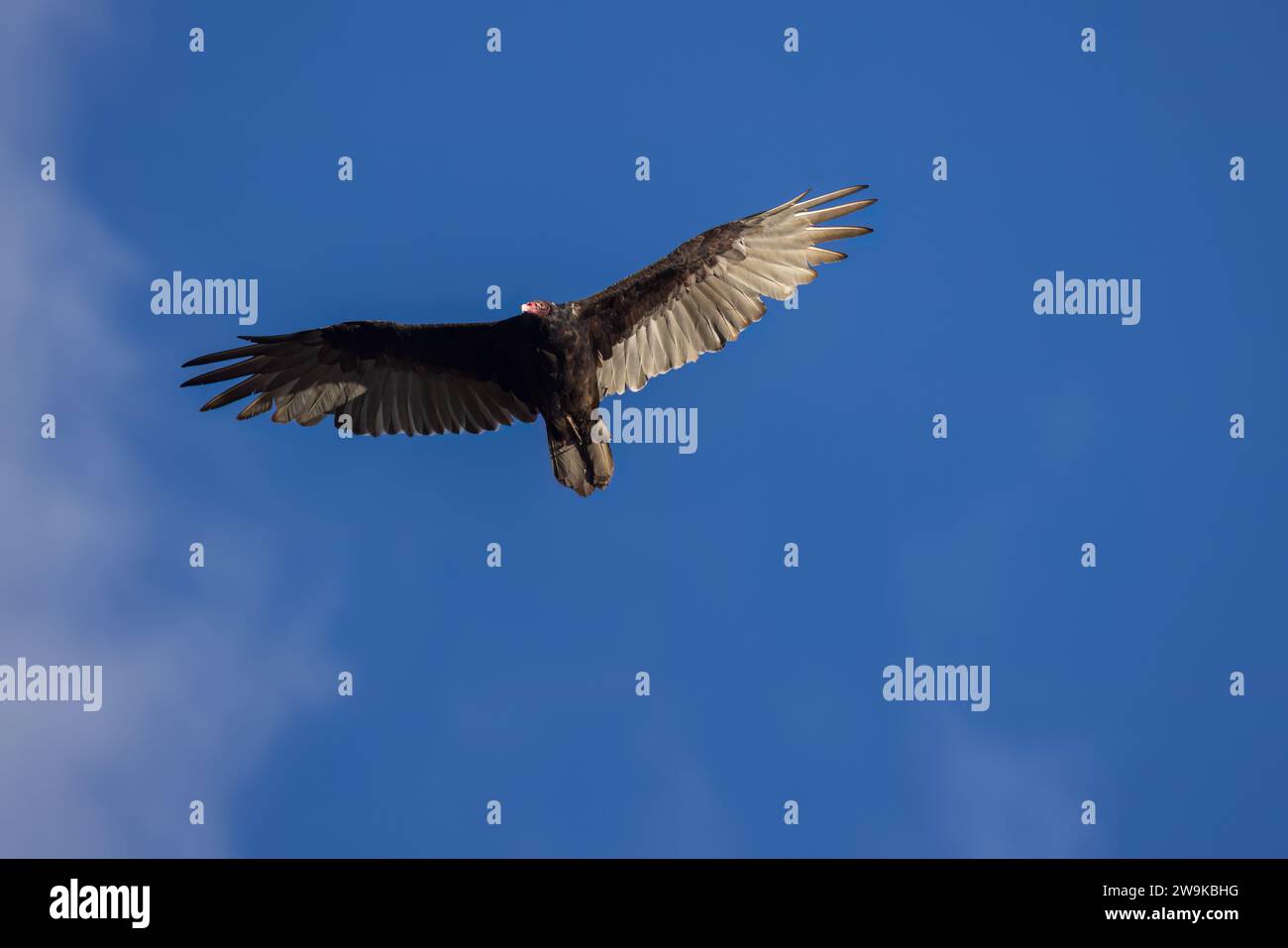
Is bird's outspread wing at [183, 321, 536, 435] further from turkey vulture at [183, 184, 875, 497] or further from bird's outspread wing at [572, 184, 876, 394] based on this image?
bird's outspread wing at [572, 184, 876, 394]

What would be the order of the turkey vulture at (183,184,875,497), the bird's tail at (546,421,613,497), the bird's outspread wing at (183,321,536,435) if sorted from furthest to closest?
the bird's outspread wing at (183,321,536,435) → the turkey vulture at (183,184,875,497) → the bird's tail at (546,421,613,497)

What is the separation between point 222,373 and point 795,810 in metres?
7.61

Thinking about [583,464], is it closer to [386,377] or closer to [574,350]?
[574,350]

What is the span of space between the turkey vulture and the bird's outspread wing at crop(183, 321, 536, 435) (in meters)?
0.01

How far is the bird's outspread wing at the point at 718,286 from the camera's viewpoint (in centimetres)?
1545

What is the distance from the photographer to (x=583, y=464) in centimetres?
1505

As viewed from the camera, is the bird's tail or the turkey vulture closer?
the bird's tail

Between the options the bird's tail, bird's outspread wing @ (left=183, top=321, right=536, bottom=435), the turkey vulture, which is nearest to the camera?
the bird's tail

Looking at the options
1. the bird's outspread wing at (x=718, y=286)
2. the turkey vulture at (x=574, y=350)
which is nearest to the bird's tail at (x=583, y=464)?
the turkey vulture at (x=574, y=350)

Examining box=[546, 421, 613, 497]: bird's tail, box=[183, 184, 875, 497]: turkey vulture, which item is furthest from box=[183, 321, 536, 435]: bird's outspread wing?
box=[546, 421, 613, 497]: bird's tail

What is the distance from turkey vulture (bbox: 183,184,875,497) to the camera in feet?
Result: 49.5

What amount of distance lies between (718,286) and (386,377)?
3.65 meters

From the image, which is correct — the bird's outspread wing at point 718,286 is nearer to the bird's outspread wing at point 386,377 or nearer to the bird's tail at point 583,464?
the bird's tail at point 583,464

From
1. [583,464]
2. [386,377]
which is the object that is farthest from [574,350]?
[386,377]
